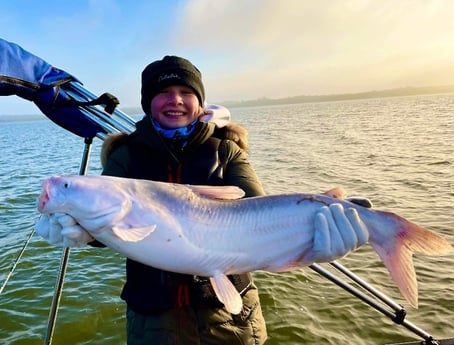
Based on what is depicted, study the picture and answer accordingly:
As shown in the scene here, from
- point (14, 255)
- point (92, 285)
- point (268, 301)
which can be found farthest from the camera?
point (14, 255)

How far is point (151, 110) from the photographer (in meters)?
4.12

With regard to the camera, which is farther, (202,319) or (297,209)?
(202,319)

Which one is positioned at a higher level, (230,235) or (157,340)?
(230,235)

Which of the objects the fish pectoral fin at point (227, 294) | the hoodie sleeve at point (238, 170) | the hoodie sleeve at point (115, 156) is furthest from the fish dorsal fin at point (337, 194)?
the hoodie sleeve at point (115, 156)

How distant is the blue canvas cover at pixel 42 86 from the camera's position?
4.32 metres

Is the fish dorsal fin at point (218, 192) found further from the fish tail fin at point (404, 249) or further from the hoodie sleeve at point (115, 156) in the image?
the fish tail fin at point (404, 249)

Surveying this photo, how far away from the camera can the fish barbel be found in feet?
9.85

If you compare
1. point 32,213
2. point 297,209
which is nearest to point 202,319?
point 297,209

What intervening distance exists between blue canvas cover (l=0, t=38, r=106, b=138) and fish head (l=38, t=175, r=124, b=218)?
1922 millimetres

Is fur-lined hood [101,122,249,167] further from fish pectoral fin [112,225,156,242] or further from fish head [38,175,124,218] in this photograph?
fish pectoral fin [112,225,156,242]

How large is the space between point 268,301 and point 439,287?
3.55m

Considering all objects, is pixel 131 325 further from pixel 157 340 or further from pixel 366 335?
pixel 366 335

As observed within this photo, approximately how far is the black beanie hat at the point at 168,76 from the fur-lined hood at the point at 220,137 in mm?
403

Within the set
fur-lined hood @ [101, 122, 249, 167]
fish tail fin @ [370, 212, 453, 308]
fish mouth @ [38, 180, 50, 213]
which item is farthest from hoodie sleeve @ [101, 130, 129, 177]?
fish tail fin @ [370, 212, 453, 308]
